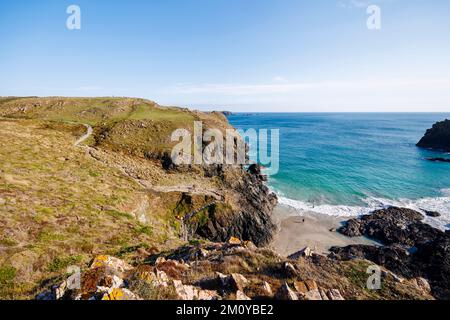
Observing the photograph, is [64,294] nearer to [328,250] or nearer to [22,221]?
[22,221]

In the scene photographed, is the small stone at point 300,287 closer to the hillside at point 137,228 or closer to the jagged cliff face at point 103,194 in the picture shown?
the hillside at point 137,228

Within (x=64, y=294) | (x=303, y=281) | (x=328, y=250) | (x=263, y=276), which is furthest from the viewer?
(x=328, y=250)

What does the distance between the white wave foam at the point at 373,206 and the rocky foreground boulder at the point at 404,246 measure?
2314 mm

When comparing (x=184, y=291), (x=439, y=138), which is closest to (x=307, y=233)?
(x=184, y=291)

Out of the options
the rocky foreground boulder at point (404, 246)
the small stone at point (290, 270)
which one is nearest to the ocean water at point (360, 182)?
the rocky foreground boulder at point (404, 246)

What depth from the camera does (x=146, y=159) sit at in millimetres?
39469

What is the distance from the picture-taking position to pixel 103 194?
22.9 meters

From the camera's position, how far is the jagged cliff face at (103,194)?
44.4ft

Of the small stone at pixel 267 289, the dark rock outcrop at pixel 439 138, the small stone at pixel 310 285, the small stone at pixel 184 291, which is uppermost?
the dark rock outcrop at pixel 439 138

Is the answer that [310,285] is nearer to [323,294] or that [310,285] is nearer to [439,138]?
[323,294]

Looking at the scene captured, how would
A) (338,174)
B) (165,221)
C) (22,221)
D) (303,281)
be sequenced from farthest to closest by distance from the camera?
1. (338,174)
2. (165,221)
3. (22,221)
4. (303,281)

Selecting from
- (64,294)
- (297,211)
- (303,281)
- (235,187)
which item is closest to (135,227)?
(64,294)

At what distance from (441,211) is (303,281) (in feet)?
141
